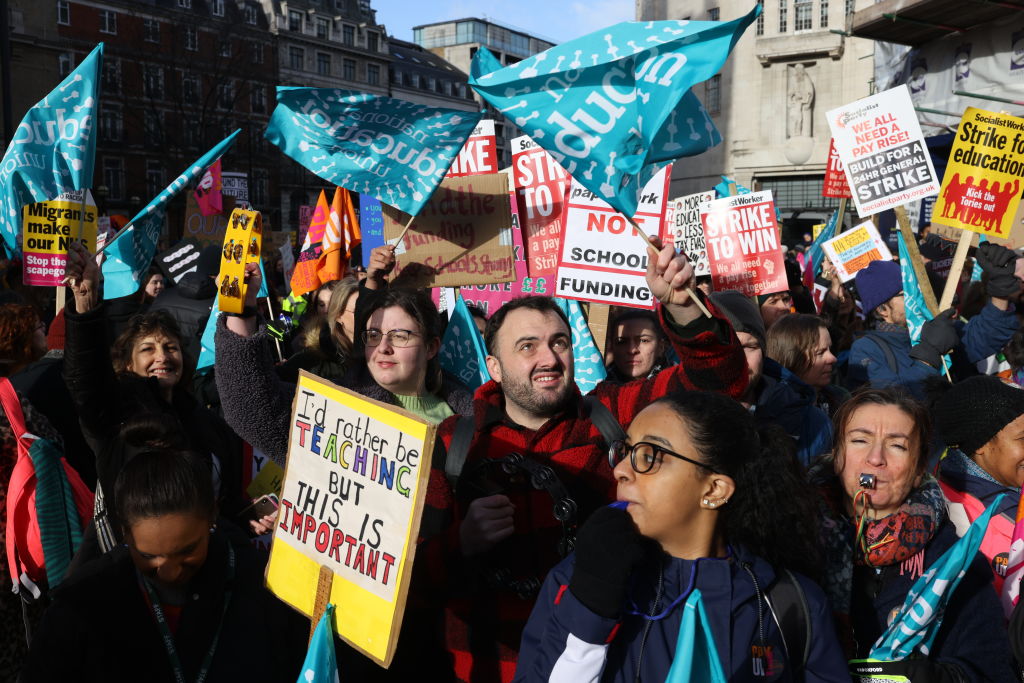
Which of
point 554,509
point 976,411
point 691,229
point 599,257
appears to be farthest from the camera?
point 691,229

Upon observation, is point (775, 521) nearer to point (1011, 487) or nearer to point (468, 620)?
point (468, 620)

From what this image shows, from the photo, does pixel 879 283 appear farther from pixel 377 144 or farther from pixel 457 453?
pixel 457 453

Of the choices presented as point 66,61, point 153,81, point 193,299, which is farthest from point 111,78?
point 193,299

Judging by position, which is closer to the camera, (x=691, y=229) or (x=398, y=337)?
(x=398, y=337)

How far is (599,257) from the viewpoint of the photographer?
205 inches

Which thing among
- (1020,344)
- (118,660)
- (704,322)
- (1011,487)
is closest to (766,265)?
(1020,344)

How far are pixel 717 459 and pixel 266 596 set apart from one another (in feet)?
4.23

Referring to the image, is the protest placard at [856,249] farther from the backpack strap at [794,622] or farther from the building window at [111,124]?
the building window at [111,124]

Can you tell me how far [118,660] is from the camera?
2332 mm

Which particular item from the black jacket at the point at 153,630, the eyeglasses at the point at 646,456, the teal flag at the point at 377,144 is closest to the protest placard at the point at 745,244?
the teal flag at the point at 377,144

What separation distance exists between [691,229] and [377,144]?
4296 millimetres

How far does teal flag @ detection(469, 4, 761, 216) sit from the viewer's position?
3.25 metres

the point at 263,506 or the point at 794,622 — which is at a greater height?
the point at 794,622

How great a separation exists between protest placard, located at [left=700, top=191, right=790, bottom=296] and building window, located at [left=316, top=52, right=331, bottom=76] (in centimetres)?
6958
